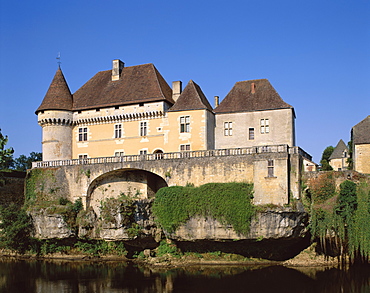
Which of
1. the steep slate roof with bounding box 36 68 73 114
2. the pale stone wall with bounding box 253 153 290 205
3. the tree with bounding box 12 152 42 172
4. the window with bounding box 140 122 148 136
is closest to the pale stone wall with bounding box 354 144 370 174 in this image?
the pale stone wall with bounding box 253 153 290 205

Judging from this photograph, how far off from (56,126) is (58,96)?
259cm

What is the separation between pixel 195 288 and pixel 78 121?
60.9ft

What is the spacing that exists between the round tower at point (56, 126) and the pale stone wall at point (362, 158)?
72.0ft

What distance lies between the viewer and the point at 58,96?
118 ft

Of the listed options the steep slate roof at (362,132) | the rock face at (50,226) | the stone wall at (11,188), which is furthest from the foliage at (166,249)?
the steep slate roof at (362,132)

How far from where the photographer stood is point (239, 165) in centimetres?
2778

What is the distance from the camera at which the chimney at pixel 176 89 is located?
3503 cm

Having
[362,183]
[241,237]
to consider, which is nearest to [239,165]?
[241,237]

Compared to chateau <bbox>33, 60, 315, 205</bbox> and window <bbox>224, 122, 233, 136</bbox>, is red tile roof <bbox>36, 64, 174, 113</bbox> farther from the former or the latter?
window <bbox>224, 122, 233, 136</bbox>

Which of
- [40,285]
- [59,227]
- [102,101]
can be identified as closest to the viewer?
[40,285]

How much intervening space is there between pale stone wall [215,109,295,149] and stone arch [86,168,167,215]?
5.65m

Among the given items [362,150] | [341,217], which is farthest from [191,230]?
[362,150]

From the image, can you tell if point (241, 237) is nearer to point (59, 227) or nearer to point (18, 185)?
point (59, 227)

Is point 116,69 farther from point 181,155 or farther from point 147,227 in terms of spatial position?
point 147,227
